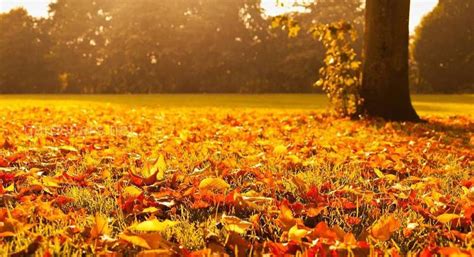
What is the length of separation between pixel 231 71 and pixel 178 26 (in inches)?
196

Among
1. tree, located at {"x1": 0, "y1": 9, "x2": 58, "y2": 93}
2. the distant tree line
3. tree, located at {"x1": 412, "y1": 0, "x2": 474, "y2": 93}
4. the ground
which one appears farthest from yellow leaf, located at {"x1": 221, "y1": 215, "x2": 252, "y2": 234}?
tree, located at {"x1": 0, "y1": 9, "x2": 58, "y2": 93}

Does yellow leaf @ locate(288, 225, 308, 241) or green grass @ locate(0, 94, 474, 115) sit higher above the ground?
yellow leaf @ locate(288, 225, 308, 241)

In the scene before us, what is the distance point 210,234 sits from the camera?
2.33 metres

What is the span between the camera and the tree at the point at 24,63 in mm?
38812

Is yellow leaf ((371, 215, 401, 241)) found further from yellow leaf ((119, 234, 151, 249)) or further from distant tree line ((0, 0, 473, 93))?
distant tree line ((0, 0, 473, 93))

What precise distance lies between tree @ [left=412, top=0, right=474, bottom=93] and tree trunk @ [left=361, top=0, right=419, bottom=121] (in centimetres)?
2353

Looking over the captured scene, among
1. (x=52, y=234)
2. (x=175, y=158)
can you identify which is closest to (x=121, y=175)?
(x=175, y=158)

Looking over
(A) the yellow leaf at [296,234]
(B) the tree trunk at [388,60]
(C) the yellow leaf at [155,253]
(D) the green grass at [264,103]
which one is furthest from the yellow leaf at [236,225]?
(D) the green grass at [264,103]

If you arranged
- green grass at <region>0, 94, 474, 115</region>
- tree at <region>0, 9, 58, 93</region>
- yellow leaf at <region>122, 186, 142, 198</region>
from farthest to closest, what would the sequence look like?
tree at <region>0, 9, 58, 93</region> < green grass at <region>0, 94, 474, 115</region> < yellow leaf at <region>122, 186, 142, 198</region>

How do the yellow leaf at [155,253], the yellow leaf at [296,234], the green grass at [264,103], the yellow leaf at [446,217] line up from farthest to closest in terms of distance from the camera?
the green grass at [264,103] < the yellow leaf at [446,217] < the yellow leaf at [296,234] < the yellow leaf at [155,253]

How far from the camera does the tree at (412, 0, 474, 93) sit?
31516 mm

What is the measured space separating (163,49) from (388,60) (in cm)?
2897

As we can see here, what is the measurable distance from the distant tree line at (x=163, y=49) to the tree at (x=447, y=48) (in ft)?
16.1

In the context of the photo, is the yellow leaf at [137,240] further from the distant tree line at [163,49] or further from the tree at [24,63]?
the tree at [24,63]
